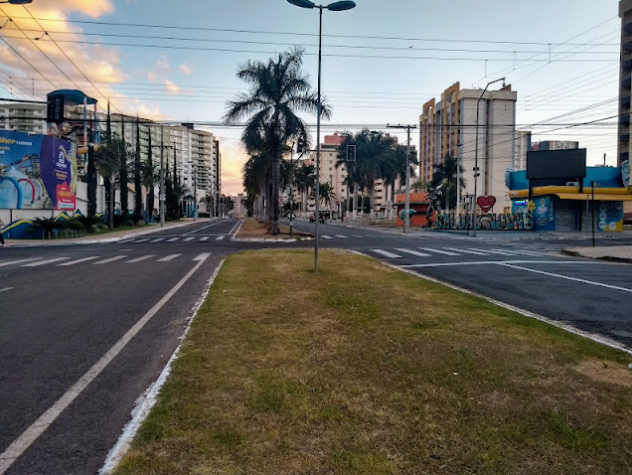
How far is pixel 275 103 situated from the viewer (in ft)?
103

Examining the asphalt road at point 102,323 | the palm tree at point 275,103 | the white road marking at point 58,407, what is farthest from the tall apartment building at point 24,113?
the white road marking at point 58,407

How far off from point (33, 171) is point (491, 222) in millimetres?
43512

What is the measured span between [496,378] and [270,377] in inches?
87.0

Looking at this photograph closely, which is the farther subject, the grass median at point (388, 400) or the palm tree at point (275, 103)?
the palm tree at point (275, 103)

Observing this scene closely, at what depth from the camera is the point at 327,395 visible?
379cm

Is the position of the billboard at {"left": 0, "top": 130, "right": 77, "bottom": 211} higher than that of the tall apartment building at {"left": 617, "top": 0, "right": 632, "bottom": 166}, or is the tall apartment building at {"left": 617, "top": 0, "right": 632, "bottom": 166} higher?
the tall apartment building at {"left": 617, "top": 0, "right": 632, "bottom": 166}

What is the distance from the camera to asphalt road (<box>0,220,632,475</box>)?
3.32m

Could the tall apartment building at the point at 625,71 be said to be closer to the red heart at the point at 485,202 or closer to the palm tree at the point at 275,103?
the red heart at the point at 485,202

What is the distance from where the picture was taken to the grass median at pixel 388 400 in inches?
111

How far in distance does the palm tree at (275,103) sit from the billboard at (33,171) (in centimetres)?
1465

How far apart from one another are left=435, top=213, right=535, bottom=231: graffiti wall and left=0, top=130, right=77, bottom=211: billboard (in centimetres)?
3742

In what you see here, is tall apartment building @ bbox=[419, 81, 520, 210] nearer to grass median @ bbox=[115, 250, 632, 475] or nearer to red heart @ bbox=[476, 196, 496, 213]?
red heart @ bbox=[476, 196, 496, 213]

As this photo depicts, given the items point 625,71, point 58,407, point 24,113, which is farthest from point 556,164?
point 24,113

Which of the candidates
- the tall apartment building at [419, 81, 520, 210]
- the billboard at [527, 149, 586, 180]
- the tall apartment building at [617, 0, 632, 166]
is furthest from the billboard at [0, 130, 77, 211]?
the tall apartment building at [419, 81, 520, 210]
